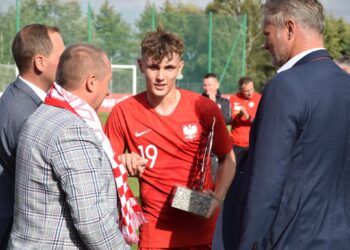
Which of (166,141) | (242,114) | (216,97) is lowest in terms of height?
(242,114)

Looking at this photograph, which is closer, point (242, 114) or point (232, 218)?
point (232, 218)

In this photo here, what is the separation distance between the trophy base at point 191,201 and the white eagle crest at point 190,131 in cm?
43

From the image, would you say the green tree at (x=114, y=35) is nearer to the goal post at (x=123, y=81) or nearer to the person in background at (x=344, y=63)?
the goal post at (x=123, y=81)

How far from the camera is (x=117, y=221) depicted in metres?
3.25

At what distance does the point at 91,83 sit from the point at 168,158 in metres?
1.24

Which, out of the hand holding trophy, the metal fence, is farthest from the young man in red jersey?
the metal fence

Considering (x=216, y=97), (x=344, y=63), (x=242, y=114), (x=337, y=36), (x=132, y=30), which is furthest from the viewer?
(x=337, y=36)

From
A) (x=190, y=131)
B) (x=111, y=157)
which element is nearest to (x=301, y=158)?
(x=111, y=157)

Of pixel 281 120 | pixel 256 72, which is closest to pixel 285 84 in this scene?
pixel 281 120

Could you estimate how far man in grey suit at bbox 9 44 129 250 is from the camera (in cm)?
297

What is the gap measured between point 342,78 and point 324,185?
1.70 ft

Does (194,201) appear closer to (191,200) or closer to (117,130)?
(191,200)

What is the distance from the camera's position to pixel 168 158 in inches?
170

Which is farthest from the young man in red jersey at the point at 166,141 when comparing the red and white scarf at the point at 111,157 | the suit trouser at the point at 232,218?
the suit trouser at the point at 232,218
